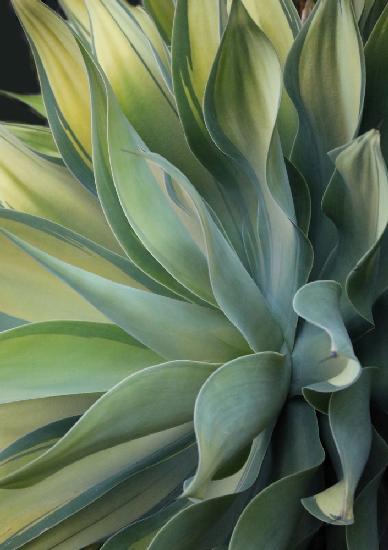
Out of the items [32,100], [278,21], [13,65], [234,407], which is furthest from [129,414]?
[13,65]

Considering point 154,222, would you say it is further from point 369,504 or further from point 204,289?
point 369,504

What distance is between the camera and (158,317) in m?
0.39

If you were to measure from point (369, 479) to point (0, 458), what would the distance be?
20 cm

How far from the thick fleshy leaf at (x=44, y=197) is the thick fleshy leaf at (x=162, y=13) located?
0.12 meters

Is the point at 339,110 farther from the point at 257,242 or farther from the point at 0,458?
the point at 0,458

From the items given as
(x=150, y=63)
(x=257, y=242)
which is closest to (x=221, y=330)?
(x=257, y=242)

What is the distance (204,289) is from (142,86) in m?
0.13

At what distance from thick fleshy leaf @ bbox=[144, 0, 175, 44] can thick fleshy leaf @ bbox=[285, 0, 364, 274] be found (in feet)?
0.46

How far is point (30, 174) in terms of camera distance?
49 centimetres

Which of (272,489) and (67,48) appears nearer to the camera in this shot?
(272,489)

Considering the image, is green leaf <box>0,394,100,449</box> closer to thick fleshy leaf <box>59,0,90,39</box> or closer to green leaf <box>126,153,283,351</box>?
green leaf <box>126,153,283,351</box>

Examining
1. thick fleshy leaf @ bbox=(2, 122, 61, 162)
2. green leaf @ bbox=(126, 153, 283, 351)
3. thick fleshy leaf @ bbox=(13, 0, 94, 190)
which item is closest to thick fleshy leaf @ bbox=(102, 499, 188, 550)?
green leaf @ bbox=(126, 153, 283, 351)

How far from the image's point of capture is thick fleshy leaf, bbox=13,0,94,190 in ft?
1.55

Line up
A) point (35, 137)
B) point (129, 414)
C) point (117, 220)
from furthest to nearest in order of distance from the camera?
1. point (35, 137)
2. point (117, 220)
3. point (129, 414)
